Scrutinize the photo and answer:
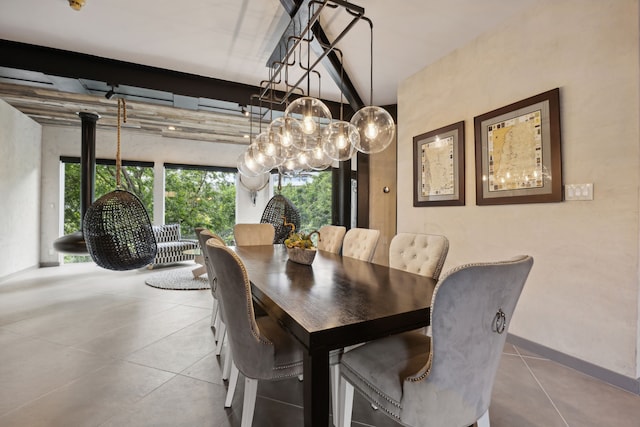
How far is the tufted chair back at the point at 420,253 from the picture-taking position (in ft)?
6.50

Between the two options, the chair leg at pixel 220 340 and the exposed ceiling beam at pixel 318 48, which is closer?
the exposed ceiling beam at pixel 318 48

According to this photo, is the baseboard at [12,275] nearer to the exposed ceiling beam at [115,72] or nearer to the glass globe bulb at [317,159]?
the exposed ceiling beam at [115,72]

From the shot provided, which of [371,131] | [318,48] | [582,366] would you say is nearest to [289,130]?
[371,131]

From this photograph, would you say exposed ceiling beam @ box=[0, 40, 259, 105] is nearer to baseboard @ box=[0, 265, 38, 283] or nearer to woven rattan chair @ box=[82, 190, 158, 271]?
woven rattan chair @ box=[82, 190, 158, 271]

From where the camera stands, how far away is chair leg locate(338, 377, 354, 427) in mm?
1352

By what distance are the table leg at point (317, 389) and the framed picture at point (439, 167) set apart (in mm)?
2549

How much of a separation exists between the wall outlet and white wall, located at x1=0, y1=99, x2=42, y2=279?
737 cm

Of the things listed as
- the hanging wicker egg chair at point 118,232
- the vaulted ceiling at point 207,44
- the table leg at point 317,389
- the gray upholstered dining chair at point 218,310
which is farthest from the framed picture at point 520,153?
the hanging wicker egg chair at point 118,232

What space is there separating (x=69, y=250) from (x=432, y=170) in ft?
18.3

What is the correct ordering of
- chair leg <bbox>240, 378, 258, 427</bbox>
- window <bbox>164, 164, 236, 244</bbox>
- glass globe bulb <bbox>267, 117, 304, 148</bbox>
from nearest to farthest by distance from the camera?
1. chair leg <bbox>240, 378, 258, 427</bbox>
2. glass globe bulb <bbox>267, 117, 304, 148</bbox>
3. window <bbox>164, 164, 236, 244</bbox>

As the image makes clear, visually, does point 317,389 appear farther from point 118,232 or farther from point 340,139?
point 118,232

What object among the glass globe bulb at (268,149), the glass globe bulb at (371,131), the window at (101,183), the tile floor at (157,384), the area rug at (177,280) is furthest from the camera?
the window at (101,183)

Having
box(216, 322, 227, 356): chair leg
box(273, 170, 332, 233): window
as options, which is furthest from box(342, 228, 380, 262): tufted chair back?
box(273, 170, 332, 233): window

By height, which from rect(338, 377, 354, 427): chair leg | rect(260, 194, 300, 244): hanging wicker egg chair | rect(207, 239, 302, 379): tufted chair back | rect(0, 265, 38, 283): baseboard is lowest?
rect(0, 265, 38, 283): baseboard
